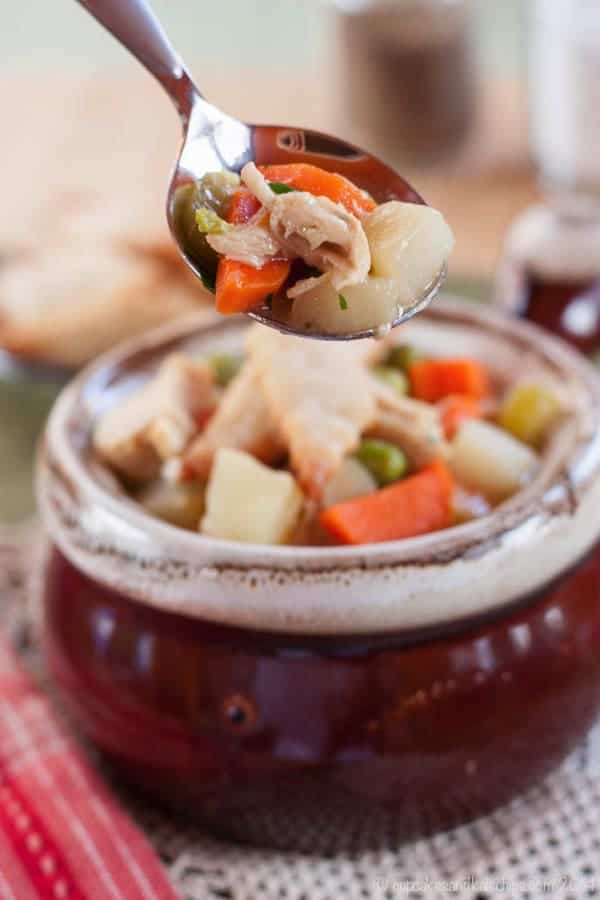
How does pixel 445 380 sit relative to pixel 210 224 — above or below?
below

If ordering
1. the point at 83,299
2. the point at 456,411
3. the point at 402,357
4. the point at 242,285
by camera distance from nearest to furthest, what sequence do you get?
the point at 242,285
the point at 456,411
the point at 402,357
the point at 83,299

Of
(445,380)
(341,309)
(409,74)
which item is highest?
(341,309)

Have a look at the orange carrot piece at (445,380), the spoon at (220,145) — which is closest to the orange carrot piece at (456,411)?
the orange carrot piece at (445,380)

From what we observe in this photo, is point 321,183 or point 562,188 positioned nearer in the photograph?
point 321,183

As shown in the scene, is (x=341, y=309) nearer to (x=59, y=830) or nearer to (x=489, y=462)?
(x=489, y=462)

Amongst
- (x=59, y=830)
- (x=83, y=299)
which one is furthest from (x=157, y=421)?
(x=83, y=299)

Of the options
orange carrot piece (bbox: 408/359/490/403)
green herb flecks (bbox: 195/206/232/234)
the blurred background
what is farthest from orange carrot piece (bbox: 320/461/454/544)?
the blurred background

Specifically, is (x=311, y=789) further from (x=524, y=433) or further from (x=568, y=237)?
(x=568, y=237)
